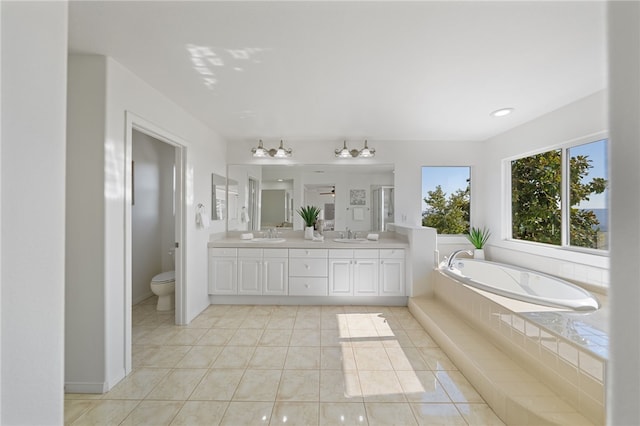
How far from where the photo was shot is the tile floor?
174 cm

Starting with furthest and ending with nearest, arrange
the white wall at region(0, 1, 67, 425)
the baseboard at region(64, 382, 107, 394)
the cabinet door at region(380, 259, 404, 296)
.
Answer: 1. the cabinet door at region(380, 259, 404, 296)
2. the baseboard at region(64, 382, 107, 394)
3. the white wall at region(0, 1, 67, 425)

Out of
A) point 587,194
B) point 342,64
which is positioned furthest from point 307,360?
point 587,194

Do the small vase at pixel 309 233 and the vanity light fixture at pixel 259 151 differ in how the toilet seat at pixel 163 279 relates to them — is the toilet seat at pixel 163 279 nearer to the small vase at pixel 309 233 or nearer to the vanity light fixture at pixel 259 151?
the small vase at pixel 309 233

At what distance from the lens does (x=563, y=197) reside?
3000mm

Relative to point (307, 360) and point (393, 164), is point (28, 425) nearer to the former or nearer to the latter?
point (307, 360)

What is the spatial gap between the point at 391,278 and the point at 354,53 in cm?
263

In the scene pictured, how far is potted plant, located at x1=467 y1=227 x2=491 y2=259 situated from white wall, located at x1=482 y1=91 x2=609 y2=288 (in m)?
0.08

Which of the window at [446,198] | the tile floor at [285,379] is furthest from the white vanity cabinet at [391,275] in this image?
the window at [446,198]

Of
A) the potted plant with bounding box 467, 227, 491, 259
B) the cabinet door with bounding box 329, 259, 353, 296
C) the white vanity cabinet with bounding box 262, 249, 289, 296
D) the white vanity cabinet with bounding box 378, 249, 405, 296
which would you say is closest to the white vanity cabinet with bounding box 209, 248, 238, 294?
the white vanity cabinet with bounding box 262, 249, 289, 296

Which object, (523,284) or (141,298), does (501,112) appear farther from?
(141,298)

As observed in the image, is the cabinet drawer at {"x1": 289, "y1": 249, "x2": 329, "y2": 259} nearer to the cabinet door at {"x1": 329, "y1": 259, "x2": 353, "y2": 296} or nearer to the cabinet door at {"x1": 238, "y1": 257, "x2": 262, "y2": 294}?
the cabinet door at {"x1": 329, "y1": 259, "x2": 353, "y2": 296}

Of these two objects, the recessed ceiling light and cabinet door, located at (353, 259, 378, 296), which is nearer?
the recessed ceiling light

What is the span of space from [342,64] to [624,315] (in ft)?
6.80

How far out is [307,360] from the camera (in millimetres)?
2350
